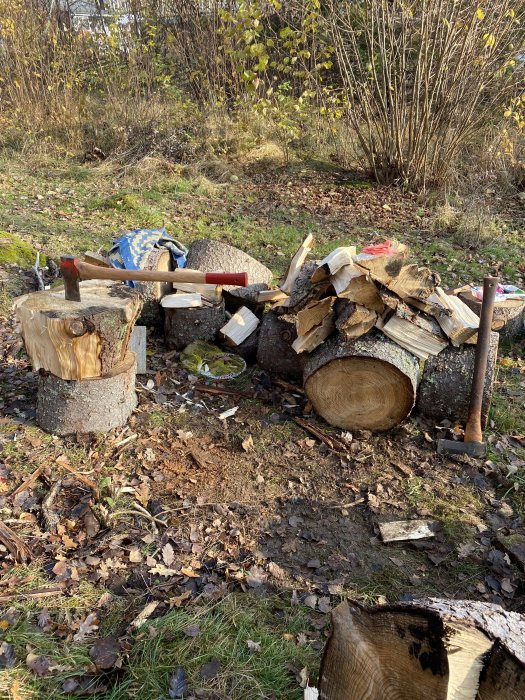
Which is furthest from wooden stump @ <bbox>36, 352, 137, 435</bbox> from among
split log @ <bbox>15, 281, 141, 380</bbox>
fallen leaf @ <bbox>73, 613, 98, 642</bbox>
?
fallen leaf @ <bbox>73, 613, 98, 642</bbox>

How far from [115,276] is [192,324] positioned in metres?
1.27

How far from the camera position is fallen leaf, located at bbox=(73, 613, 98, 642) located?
7.64 feet

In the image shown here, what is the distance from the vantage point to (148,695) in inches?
82.9

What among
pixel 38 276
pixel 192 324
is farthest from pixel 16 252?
pixel 192 324

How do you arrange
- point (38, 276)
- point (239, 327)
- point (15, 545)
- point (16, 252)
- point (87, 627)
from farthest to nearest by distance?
point (16, 252) < point (38, 276) < point (239, 327) < point (15, 545) < point (87, 627)

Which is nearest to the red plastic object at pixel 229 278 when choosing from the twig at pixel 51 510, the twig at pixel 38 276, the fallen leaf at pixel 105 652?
the twig at pixel 51 510

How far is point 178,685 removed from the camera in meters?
2.14

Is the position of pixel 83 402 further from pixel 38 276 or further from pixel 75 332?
pixel 38 276

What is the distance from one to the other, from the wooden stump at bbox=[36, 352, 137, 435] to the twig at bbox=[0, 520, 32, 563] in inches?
36.1

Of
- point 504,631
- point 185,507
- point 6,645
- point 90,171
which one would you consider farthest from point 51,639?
point 90,171

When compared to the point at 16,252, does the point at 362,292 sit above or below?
above

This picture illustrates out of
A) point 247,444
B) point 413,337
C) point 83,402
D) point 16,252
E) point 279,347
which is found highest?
point 16,252

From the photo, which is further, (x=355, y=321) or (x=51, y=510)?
(x=355, y=321)

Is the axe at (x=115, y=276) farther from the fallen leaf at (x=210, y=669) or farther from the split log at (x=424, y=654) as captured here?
the split log at (x=424, y=654)
